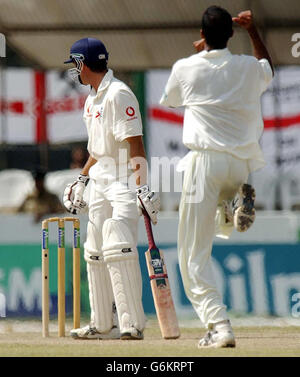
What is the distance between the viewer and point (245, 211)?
18.4 ft

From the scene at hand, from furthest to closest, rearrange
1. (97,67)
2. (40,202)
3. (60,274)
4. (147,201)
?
(40,202), (60,274), (97,67), (147,201)

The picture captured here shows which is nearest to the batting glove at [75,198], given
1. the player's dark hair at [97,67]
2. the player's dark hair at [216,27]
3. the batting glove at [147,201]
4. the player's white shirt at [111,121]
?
the player's white shirt at [111,121]

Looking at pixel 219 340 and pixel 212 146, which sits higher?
pixel 212 146

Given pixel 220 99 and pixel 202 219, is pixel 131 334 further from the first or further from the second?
pixel 220 99

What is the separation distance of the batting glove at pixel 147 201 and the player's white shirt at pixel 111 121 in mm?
247

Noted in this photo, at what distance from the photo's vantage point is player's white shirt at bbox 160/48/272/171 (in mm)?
5637

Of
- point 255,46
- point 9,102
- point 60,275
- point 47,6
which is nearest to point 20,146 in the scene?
point 9,102

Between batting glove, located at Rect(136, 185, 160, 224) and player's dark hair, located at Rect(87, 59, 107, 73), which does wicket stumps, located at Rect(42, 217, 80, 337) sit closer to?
batting glove, located at Rect(136, 185, 160, 224)

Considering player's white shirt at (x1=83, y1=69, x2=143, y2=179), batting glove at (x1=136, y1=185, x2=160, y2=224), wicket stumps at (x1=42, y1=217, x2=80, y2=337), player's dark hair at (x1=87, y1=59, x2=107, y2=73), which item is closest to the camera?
batting glove at (x1=136, y1=185, x2=160, y2=224)

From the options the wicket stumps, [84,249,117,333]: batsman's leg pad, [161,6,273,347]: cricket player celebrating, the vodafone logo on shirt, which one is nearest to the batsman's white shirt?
[161,6,273,347]: cricket player celebrating

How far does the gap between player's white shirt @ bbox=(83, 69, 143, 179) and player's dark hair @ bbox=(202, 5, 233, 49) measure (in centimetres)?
68

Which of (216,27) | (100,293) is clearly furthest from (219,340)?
(216,27)

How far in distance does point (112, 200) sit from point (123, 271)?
1.17 feet

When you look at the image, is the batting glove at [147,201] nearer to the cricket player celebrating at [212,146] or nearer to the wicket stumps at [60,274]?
the cricket player celebrating at [212,146]
